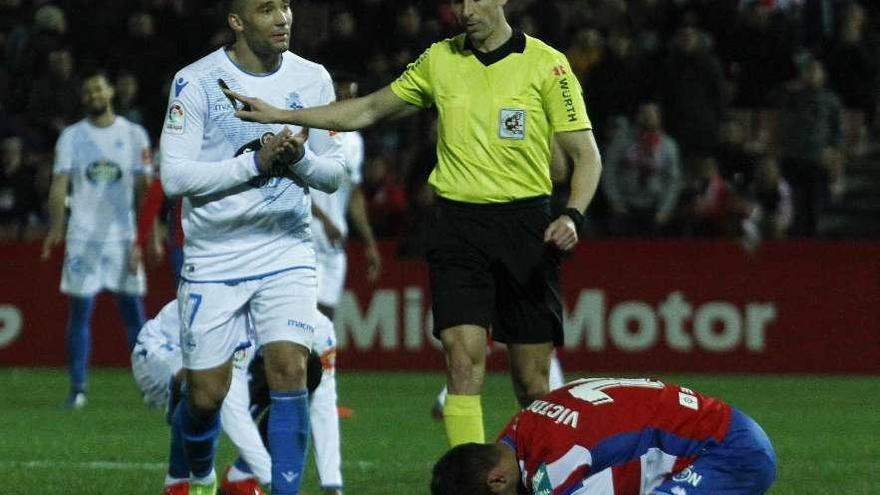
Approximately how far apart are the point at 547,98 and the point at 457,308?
37.5 inches

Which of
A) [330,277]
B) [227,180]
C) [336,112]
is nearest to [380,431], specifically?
[330,277]

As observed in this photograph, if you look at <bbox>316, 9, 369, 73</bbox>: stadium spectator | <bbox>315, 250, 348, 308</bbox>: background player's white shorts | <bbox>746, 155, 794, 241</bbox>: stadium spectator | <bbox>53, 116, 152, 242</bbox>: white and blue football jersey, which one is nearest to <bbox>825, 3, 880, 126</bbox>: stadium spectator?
<bbox>746, 155, 794, 241</bbox>: stadium spectator

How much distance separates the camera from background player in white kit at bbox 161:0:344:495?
24.1 ft

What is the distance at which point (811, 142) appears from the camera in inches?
665

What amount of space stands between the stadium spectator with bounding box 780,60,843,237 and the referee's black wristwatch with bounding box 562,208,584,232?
30.0ft

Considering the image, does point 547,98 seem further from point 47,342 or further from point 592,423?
point 47,342

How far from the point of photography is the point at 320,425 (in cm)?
814

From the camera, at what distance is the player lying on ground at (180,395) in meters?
7.94

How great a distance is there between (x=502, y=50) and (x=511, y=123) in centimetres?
32

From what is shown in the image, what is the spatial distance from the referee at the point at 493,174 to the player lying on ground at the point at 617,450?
150 centimetres

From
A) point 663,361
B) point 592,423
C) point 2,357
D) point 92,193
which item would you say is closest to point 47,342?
point 2,357

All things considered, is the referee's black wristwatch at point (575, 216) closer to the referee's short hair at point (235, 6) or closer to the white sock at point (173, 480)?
the referee's short hair at point (235, 6)

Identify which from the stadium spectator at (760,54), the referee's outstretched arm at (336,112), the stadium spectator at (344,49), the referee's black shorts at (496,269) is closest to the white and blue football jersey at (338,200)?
the referee's outstretched arm at (336,112)

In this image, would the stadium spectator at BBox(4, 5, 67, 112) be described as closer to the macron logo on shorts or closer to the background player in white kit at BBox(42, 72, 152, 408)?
the background player in white kit at BBox(42, 72, 152, 408)
